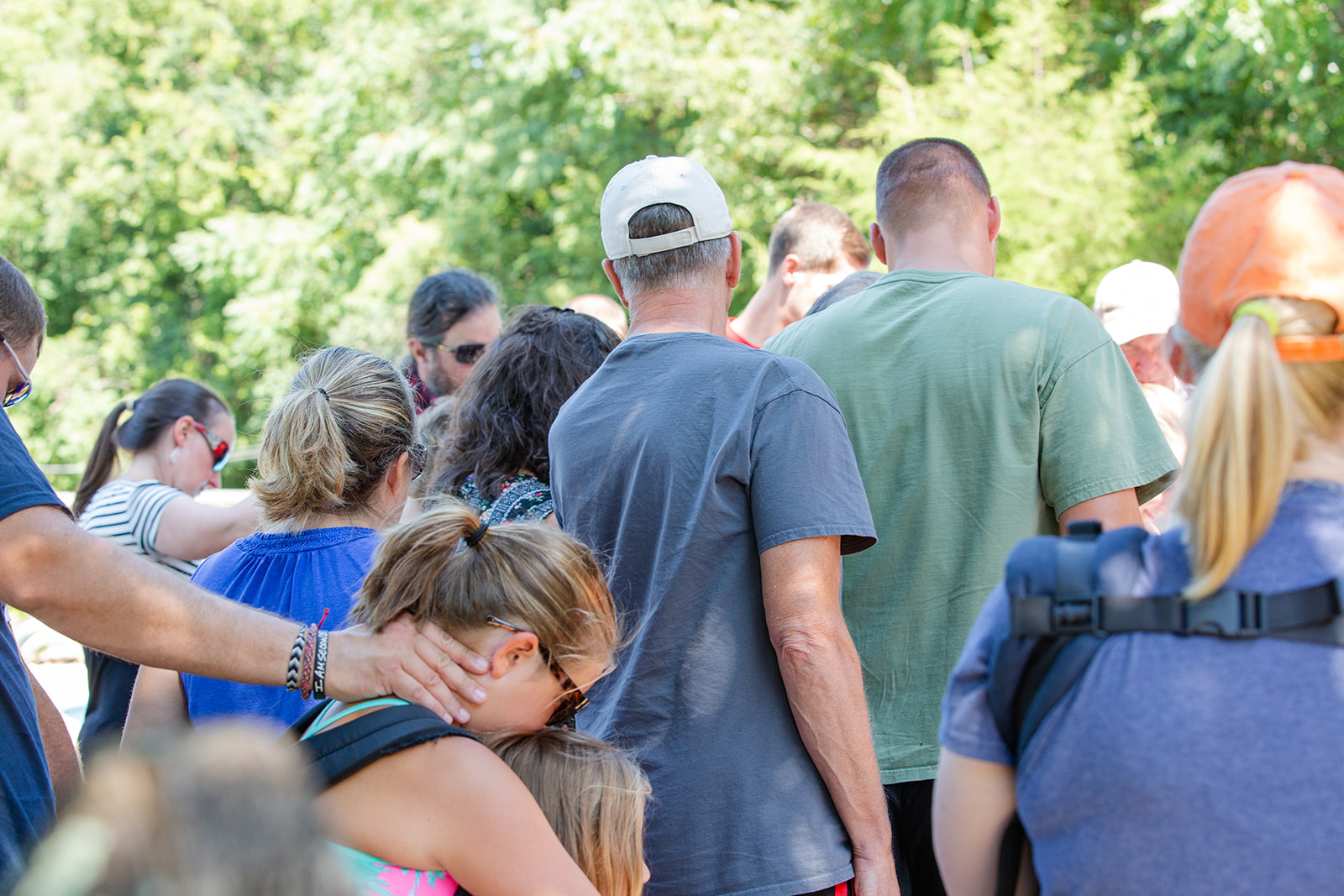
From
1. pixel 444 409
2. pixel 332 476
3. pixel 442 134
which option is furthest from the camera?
pixel 442 134

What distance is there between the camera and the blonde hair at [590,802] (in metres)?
1.63

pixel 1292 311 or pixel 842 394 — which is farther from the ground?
pixel 1292 311

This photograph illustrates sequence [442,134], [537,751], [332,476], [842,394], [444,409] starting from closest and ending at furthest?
[537,751] → [332,476] → [842,394] → [444,409] → [442,134]

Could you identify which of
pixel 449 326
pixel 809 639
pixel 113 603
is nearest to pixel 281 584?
pixel 113 603

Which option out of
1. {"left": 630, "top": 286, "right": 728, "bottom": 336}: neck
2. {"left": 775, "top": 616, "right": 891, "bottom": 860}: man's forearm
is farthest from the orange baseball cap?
{"left": 630, "top": 286, "right": 728, "bottom": 336}: neck

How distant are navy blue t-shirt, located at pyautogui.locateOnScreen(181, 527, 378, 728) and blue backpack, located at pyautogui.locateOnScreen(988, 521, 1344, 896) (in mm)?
1307

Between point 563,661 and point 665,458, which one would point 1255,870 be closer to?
point 563,661

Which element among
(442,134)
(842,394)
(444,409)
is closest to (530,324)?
(444,409)

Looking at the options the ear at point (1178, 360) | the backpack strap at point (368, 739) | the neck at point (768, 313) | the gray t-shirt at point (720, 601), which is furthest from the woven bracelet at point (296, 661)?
the neck at point (768, 313)

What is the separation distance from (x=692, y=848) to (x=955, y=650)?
0.74 m

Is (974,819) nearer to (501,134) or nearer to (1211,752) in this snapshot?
(1211,752)

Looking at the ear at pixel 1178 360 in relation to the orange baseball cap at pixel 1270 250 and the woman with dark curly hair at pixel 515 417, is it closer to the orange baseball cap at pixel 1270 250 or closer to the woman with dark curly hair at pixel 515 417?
the orange baseball cap at pixel 1270 250

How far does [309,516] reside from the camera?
86.7 inches

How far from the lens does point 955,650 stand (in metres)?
2.29
